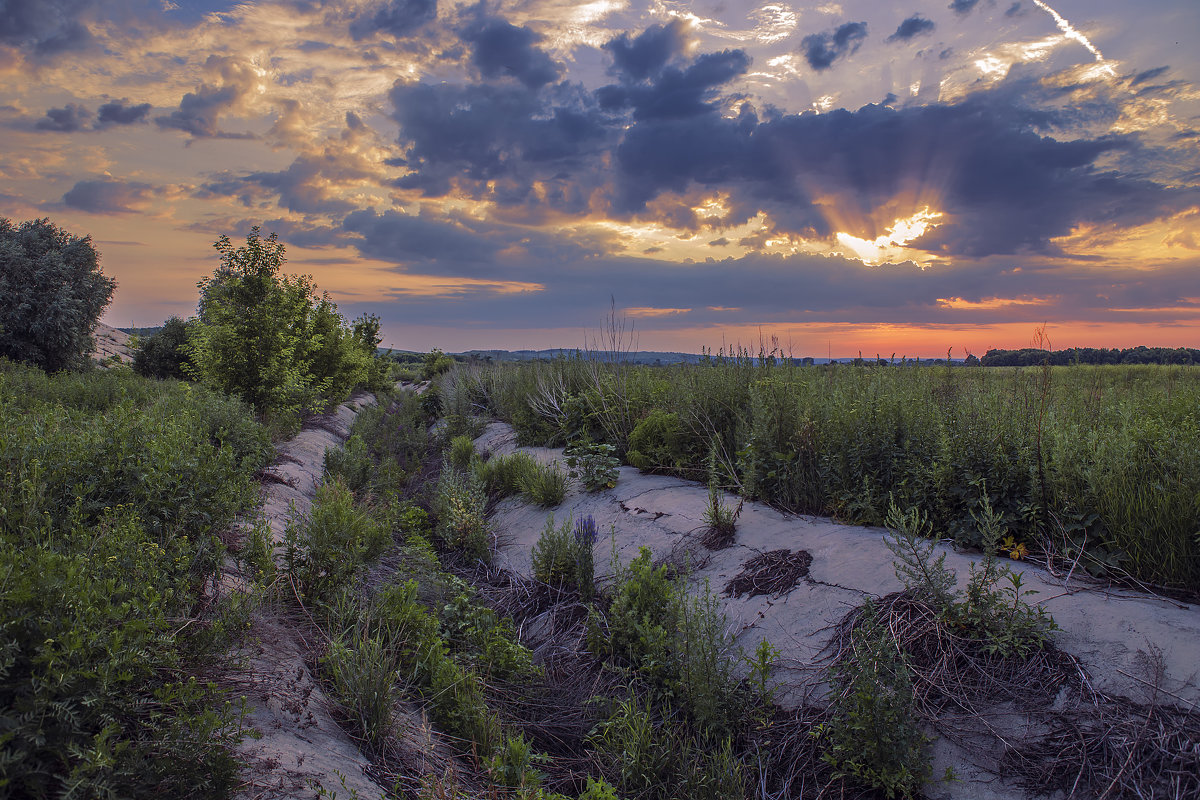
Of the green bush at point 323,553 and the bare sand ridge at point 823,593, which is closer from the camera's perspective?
the bare sand ridge at point 823,593

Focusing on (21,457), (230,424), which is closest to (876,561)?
(21,457)

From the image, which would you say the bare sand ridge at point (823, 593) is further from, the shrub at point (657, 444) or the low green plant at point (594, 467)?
the shrub at point (657, 444)

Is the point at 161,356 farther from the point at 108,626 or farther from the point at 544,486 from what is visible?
the point at 108,626

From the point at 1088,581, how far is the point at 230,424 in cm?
985

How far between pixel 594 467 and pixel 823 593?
15.2 feet

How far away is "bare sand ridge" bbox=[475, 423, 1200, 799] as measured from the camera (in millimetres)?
3418

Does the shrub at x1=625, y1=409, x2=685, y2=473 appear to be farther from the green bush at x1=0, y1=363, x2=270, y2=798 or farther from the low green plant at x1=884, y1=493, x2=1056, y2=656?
the green bush at x1=0, y1=363, x2=270, y2=798

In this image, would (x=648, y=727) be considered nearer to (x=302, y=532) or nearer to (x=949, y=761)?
(x=949, y=761)

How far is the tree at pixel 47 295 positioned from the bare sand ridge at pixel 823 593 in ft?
101

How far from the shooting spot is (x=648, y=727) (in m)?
3.67

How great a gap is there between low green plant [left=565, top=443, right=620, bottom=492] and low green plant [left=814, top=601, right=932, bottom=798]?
558cm

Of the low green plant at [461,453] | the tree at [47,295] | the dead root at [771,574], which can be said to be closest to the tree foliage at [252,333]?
the low green plant at [461,453]

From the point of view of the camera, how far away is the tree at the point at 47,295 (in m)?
27.0

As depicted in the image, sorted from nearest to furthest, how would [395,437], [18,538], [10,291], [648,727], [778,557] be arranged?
[18,538], [648,727], [778,557], [395,437], [10,291]
